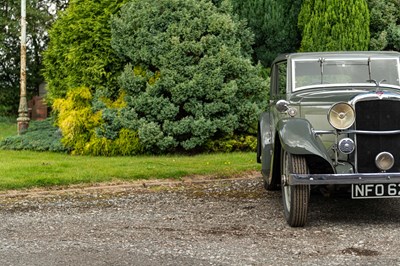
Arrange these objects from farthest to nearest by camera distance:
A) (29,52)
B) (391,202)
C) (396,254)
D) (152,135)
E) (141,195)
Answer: (29,52)
(152,135)
(141,195)
(391,202)
(396,254)

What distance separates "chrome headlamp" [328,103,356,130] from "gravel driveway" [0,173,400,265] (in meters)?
0.75

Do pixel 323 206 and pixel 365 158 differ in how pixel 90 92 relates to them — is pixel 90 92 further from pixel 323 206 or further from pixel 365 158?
pixel 365 158

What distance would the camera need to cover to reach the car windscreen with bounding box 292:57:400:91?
6.89m

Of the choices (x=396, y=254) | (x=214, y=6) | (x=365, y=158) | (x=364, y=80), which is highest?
(x=214, y=6)

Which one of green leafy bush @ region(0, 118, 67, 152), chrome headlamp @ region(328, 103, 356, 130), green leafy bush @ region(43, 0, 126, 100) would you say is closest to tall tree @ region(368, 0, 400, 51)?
green leafy bush @ region(43, 0, 126, 100)

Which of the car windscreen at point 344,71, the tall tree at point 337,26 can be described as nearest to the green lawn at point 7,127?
the tall tree at point 337,26

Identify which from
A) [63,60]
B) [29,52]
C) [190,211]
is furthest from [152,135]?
[29,52]

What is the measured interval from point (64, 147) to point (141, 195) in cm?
525

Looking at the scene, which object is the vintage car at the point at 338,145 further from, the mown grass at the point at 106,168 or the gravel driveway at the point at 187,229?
the mown grass at the point at 106,168

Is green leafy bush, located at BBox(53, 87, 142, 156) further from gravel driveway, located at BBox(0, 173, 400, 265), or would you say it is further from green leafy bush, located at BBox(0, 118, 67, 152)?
gravel driveway, located at BBox(0, 173, 400, 265)

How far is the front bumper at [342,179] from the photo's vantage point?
5.39 metres

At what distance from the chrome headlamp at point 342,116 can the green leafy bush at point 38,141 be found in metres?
8.03

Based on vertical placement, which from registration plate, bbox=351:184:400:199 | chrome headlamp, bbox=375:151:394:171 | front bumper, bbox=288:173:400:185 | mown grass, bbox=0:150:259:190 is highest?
chrome headlamp, bbox=375:151:394:171

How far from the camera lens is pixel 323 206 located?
6.86m
